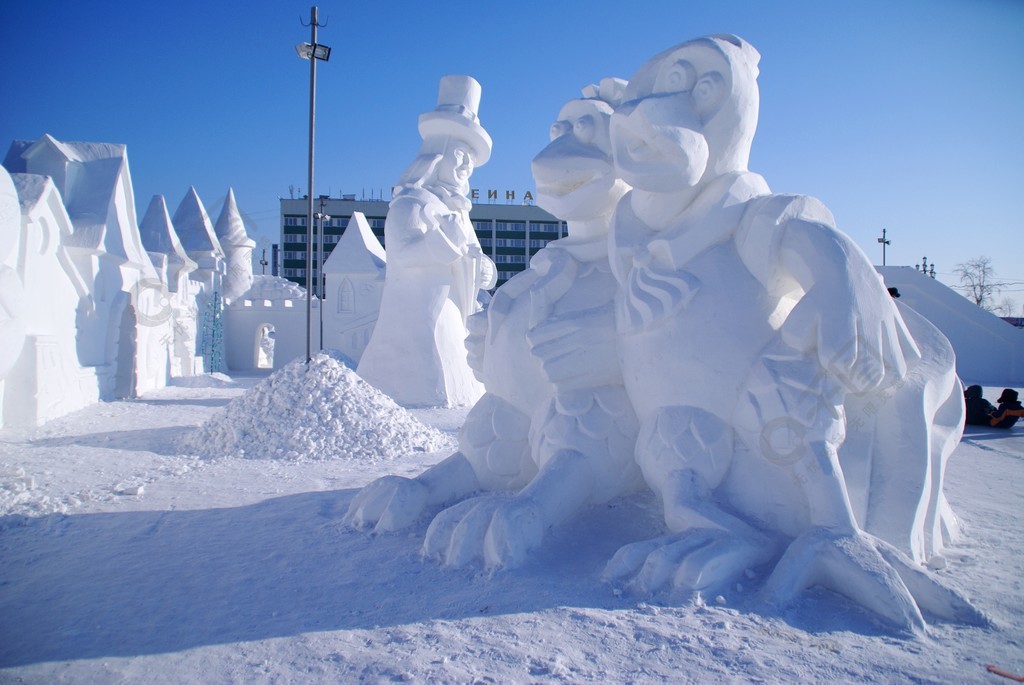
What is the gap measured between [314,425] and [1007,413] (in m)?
8.14

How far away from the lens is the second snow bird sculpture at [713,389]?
2.28m

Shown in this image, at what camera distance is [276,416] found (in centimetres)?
578

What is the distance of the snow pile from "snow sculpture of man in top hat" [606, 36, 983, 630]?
129 inches

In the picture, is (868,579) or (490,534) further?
(490,534)

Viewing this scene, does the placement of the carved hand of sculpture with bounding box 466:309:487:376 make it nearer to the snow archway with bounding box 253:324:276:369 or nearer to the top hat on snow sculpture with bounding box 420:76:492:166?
the top hat on snow sculpture with bounding box 420:76:492:166

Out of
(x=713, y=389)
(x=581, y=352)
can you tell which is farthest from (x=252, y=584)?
(x=713, y=389)

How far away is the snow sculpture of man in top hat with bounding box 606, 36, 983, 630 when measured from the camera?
7.14 feet

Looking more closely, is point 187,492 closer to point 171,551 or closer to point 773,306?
point 171,551

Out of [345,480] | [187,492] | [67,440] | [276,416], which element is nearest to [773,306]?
[345,480]

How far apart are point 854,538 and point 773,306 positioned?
36.1 inches

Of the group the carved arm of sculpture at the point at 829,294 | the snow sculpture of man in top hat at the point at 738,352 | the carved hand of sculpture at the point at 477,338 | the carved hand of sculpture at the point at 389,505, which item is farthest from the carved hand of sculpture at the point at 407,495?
the carved arm of sculpture at the point at 829,294

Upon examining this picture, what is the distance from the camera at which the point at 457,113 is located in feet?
27.7

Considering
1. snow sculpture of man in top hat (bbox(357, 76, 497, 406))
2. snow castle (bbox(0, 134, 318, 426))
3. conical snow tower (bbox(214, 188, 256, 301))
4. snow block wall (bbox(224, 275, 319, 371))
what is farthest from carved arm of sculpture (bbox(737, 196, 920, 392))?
conical snow tower (bbox(214, 188, 256, 301))

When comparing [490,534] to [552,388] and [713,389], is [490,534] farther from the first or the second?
[713,389]
